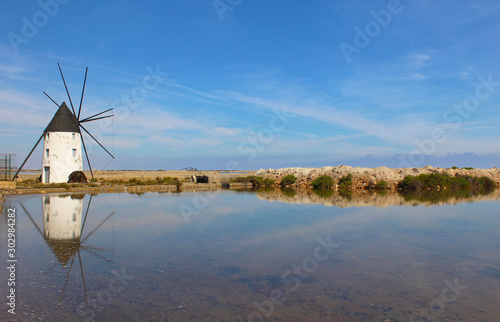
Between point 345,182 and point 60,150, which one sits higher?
point 60,150

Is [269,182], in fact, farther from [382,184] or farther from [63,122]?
[63,122]

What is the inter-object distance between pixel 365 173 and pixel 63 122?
23.1m

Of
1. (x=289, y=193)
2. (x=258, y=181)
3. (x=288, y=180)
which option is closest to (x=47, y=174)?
(x=289, y=193)

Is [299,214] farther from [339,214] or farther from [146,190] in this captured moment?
[146,190]

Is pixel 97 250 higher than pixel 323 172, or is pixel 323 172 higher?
pixel 323 172

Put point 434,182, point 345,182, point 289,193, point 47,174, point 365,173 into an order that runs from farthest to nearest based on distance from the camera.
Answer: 1. point 365,173
2. point 345,182
3. point 434,182
4. point 47,174
5. point 289,193

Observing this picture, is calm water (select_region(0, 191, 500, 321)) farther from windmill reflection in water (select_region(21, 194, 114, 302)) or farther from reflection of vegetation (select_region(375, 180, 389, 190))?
reflection of vegetation (select_region(375, 180, 389, 190))

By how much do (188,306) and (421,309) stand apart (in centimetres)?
255

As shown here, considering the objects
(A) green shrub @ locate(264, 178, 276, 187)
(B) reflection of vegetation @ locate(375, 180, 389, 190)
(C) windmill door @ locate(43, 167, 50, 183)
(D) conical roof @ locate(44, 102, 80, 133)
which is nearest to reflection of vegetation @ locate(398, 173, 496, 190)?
(B) reflection of vegetation @ locate(375, 180, 389, 190)

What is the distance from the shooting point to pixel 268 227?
29.5 ft

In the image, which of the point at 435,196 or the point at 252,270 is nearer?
the point at 252,270

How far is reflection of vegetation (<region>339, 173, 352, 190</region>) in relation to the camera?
2802 cm

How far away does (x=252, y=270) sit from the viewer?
17.1ft

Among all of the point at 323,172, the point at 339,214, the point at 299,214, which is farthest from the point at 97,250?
the point at 323,172
